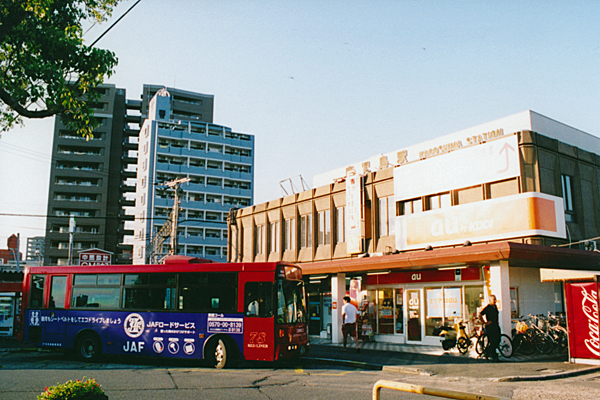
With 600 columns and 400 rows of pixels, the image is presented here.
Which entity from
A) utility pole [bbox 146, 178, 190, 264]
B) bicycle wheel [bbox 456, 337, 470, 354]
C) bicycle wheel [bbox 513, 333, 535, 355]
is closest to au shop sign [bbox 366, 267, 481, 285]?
bicycle wheel [bbox 456, 337, 470, 354]

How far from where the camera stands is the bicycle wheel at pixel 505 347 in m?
15.8

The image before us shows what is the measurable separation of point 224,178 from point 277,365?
72.7 metres

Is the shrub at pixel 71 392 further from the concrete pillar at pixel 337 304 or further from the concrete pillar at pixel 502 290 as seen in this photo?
the concrete pillar at pixel 337 304

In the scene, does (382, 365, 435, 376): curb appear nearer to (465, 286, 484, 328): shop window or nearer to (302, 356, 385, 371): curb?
(302, 356, 385, 371): curb

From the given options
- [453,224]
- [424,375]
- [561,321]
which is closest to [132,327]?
[424,375]

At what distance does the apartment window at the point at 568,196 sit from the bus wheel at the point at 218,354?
45.6 feet

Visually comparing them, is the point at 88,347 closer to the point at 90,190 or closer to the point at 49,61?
the point at 49,61

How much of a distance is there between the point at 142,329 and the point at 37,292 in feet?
15.0

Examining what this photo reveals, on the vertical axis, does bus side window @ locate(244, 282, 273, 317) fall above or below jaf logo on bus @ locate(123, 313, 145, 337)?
above

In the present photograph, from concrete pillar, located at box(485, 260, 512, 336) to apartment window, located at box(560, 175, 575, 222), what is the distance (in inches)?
193

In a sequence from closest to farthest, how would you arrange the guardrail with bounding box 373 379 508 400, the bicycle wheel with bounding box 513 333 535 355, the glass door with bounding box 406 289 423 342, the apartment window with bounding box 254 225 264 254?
the guardrail with bounding box 373 379 508 400, the bicycle wheel with bounding box 513 333 535 355, the glass door with bounding box 406 289 423 342, the apartment window with bounding box 254 225 264 254

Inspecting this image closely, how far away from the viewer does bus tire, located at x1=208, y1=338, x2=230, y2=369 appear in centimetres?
1452

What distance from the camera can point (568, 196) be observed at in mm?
20328

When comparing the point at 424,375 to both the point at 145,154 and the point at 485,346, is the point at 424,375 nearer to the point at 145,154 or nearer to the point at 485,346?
the point at 485,346
